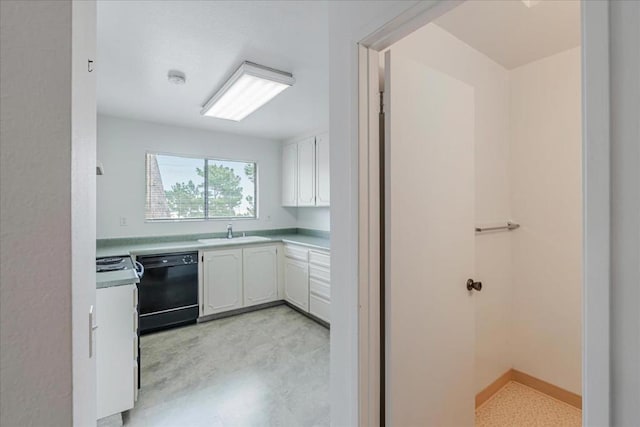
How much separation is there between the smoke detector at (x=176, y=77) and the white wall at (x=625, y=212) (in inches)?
94.2

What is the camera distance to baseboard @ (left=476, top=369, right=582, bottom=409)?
187 cm

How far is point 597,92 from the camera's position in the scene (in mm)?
624

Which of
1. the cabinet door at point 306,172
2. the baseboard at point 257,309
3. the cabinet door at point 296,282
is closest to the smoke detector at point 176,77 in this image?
the cabinet door at point 306,172

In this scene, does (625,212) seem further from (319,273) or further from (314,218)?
(314,218)

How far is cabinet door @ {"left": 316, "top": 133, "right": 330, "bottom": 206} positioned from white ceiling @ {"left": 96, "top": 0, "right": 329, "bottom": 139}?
779 millimetres

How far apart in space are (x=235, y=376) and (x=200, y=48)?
93.0 inches

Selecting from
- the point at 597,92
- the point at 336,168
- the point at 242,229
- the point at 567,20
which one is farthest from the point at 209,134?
the point at 597,92

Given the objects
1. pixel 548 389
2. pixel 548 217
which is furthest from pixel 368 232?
pixel 548 389

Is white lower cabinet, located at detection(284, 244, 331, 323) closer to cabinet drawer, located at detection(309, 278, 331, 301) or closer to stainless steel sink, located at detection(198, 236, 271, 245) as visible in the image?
cabinet drawer, located at detection(309, 278, 331, 301)

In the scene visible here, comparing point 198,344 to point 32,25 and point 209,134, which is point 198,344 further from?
point 32,25

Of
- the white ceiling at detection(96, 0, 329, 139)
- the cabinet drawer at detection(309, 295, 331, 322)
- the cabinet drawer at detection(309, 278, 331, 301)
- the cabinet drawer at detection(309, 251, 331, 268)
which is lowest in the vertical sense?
the cabinet drawer at detection(309, 295, 331, 322)

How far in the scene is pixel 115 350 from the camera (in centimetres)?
173

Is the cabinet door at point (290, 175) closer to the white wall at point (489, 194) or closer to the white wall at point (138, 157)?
the white wall at point (138, 157)

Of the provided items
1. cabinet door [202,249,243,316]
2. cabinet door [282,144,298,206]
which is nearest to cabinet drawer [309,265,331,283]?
cabinet door [202,249,243,316]
